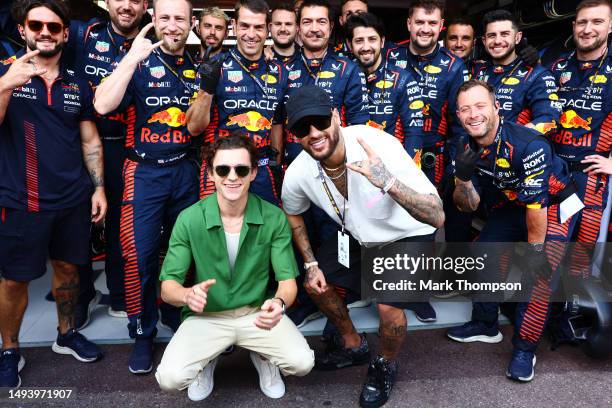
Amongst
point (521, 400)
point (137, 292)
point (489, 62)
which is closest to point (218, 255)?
point (137, 292)

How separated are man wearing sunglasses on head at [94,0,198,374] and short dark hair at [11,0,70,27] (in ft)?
1.36

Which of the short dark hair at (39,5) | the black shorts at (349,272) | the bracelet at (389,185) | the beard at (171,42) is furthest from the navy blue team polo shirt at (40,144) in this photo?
the bracelet at (389,185)

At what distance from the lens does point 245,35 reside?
2.98m

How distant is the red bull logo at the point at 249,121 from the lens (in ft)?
9.68

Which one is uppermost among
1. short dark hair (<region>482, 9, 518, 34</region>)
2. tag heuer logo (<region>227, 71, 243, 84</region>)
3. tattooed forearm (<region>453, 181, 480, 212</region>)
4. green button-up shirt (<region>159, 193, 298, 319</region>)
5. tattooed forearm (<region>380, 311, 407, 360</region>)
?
short dark hair (<region>482, 9, 518, 34</region>)

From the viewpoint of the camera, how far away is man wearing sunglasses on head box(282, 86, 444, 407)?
86.4 inches

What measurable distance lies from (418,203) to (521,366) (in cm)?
121

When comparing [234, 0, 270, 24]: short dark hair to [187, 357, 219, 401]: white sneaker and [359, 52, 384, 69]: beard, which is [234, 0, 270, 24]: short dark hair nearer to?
[359, 52, 384, 69]: beard

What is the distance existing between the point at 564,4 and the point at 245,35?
299 cm

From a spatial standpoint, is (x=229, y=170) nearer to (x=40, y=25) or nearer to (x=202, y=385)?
(x=202, y=385)

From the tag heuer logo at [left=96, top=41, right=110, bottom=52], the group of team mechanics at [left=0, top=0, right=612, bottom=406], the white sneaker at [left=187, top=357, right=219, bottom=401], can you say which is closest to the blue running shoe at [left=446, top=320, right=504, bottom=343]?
the group of team mechanics at [left=0, top=0, right=612, bottom=406]

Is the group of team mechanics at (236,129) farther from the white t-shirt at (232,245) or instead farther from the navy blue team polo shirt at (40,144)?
the white t-shirt at (232,245)

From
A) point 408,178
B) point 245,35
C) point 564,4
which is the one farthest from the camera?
point 564,4

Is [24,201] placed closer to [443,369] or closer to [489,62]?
[443,369]
